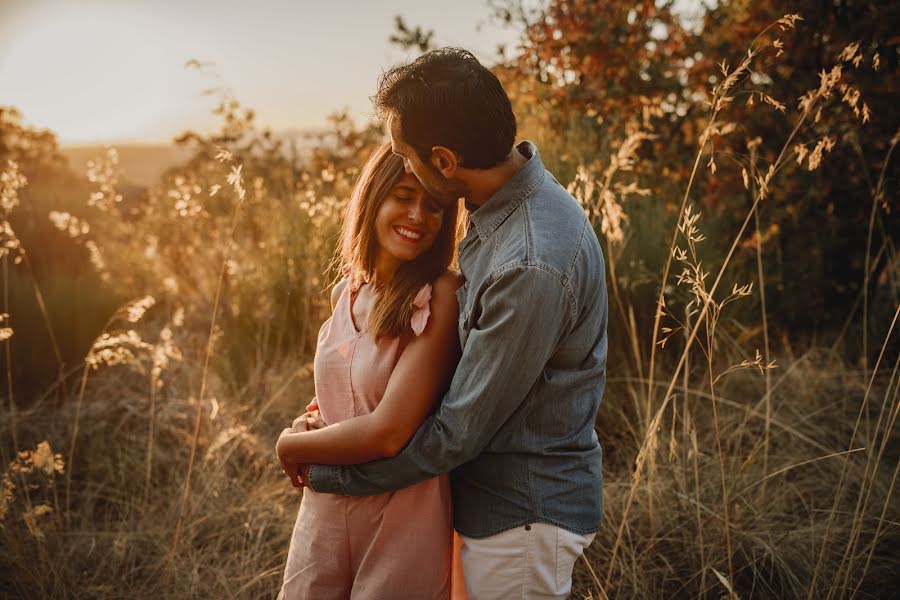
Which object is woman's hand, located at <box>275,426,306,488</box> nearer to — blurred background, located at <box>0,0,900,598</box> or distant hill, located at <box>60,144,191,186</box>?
blurred background, located at <box>0,0,900,598</box>

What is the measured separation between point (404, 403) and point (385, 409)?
0.16ft

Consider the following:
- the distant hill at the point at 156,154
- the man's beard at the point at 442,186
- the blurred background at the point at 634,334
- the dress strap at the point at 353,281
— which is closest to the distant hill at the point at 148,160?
the distant hill at the point at 156,154

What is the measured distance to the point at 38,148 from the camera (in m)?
Result: 7.91

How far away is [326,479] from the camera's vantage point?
1.63 m

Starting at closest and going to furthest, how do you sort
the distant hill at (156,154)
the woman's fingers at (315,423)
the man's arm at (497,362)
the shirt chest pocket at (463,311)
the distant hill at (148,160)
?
the man's arm at (497,362) → the shirt chest pocket at (463,311) → the woman's fingers at (315,423) → the distant hill at (156,154) → the distant hill at (148,160)

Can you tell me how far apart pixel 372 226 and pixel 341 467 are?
65 centimetres

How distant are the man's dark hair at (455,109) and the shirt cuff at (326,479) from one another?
0.79 meters

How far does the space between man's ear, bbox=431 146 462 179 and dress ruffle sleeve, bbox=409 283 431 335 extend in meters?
0.29

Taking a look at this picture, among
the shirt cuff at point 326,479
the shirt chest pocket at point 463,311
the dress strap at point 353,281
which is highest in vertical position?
the dress strap at point 353,281

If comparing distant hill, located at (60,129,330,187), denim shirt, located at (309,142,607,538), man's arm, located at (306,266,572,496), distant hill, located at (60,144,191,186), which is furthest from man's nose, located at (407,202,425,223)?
distant hill, located at (60,144,191,186)

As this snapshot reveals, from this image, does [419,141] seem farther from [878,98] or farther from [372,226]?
[878,98]

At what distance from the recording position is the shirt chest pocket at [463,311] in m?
1.50

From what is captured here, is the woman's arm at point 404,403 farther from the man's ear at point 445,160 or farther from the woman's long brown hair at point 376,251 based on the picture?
the man's ear at point 445,160

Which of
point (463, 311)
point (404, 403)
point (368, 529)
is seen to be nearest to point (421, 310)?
point (463, 311)
